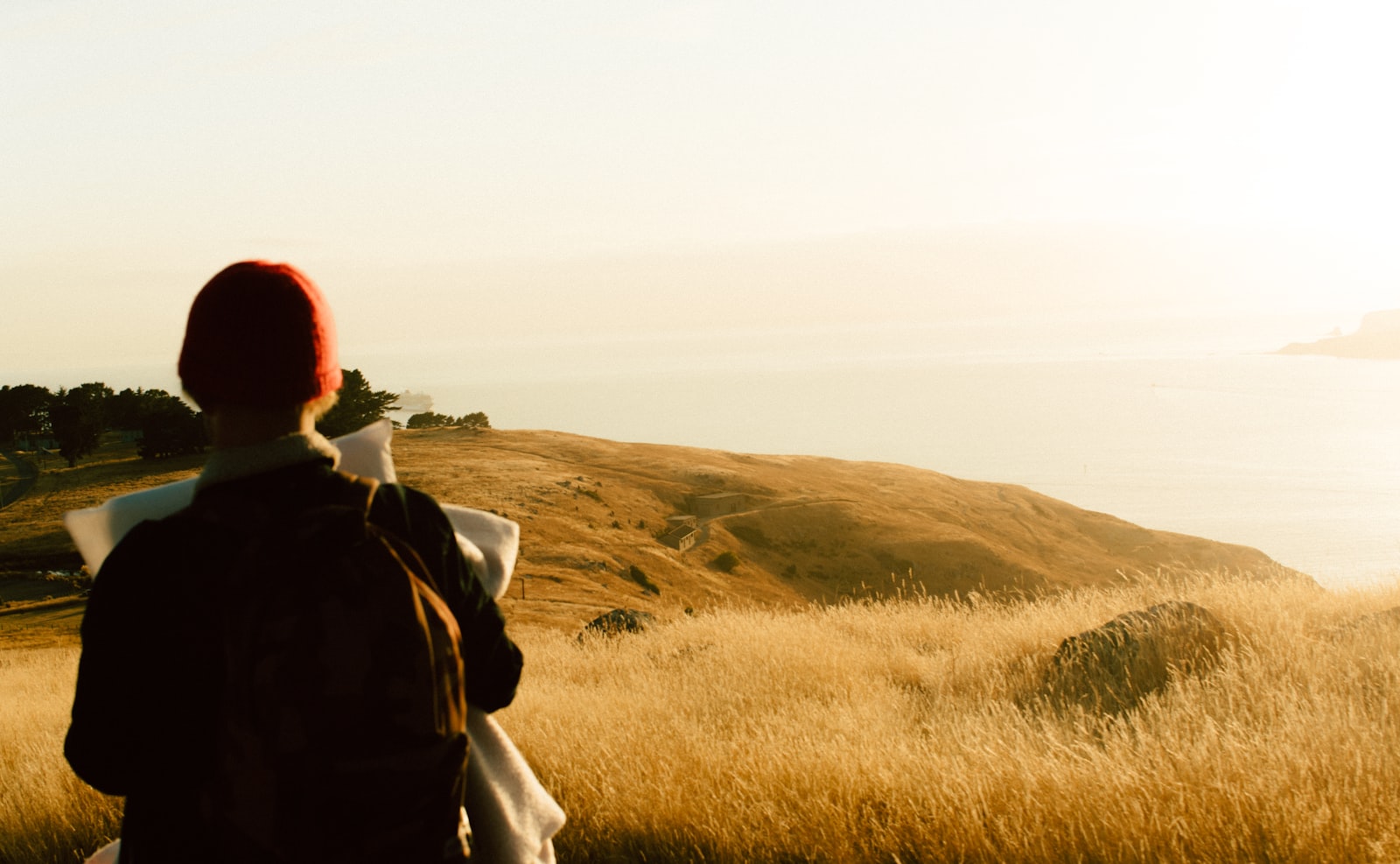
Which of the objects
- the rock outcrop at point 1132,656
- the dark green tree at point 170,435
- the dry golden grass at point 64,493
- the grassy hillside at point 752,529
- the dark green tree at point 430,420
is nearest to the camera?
the rock outcrop at point 1132,656

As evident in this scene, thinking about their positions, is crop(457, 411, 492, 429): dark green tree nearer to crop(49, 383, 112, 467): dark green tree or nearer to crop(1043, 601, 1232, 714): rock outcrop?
crop(49, 383, 112, 467): dark green tree

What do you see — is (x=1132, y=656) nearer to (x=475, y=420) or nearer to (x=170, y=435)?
(x=170, y=435)

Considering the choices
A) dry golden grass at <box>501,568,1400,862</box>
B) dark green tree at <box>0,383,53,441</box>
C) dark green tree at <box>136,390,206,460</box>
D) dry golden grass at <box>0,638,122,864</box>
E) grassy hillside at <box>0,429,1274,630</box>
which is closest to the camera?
dry golden grass at <box>501,568,1400,862</box>

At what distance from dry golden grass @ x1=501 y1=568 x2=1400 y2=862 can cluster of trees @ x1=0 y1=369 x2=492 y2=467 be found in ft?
149

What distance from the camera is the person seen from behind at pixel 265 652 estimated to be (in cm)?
174

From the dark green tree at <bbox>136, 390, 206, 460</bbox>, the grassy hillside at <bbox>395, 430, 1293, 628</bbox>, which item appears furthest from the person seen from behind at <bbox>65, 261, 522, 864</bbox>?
the dark green tree at <bbox>136, 390, 206, 460</bbox>

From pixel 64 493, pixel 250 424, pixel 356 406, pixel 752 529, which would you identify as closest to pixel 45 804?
pixel 250 424

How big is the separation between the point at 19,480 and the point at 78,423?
223 inches

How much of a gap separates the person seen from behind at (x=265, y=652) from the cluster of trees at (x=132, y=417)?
49348 mm

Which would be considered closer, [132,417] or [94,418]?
[94,418]

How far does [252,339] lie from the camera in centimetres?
183

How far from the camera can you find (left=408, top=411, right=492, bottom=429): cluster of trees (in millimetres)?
95500

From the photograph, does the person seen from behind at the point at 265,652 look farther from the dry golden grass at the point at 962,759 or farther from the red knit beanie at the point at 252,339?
the dry golden grass at the point at 962,759

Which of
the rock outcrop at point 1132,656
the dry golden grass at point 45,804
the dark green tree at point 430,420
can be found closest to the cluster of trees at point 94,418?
the dark green tree at point 430,420
